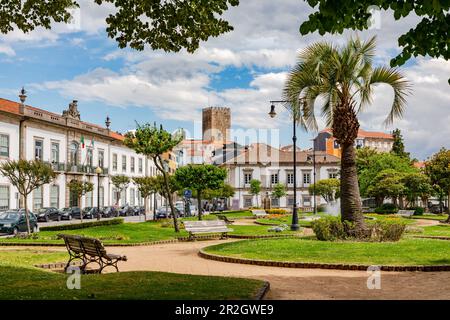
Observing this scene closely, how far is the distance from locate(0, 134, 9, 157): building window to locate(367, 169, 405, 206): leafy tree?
31.7m

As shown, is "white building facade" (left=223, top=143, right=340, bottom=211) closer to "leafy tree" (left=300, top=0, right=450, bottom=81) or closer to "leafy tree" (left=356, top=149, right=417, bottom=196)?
"leafy tree" (left=356, top=149, right=417, bottom=196)

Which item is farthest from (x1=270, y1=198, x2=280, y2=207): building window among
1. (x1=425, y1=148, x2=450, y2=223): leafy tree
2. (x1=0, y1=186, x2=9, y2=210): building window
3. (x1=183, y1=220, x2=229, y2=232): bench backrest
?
(x1=183, y1=220, x2=229, y2=232): bench backrest

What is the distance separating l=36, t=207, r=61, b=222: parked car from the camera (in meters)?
40.4

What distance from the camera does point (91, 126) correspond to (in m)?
56.3

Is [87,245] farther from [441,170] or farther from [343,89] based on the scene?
[441,170]

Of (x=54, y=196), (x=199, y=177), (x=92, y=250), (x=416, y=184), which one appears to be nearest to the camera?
(x=92, y=250)

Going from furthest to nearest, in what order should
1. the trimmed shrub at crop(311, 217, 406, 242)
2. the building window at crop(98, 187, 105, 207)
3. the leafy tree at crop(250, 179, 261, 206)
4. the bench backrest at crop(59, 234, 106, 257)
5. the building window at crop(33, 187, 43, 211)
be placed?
1. the leafy tree at crop(250, 179, 261, 206)
2. the building window at crop(98, 187, 105, 207)
3. the building window at crop(33, 187, 43, 211)
4. the trimmed shrub at crop(311, 217, 406, 242)
5. the bench backrest at crop(59, 234, 106, 257)

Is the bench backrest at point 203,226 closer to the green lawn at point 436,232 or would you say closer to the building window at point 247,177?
the green lawn at point 436,232

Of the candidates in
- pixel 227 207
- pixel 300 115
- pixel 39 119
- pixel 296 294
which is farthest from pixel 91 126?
pixel 296 294

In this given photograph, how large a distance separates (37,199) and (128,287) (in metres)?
40.2

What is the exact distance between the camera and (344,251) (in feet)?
44.8

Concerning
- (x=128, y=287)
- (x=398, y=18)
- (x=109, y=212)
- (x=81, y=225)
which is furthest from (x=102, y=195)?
(x=398, y=18)

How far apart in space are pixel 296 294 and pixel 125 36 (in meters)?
5.97
